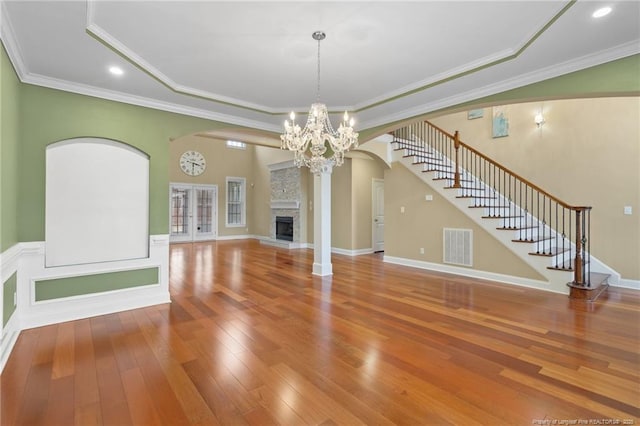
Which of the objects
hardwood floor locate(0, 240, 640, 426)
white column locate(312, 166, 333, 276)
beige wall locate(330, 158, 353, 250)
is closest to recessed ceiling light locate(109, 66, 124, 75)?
hardwood floor locate(0, 240, 640, 426)

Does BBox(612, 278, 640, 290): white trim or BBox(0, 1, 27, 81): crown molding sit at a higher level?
BBox(0, 1, 27, 81): crown molding

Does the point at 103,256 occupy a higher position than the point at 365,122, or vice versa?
the point at 365,122

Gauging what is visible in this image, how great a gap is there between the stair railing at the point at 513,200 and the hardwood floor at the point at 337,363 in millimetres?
918

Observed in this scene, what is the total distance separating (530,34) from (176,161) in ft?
35.7

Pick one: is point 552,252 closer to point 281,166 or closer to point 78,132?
point 78,132

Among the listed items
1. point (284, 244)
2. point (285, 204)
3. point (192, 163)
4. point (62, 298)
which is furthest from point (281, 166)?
point (62, 298)

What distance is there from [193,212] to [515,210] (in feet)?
33.5

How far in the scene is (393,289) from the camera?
189 inches

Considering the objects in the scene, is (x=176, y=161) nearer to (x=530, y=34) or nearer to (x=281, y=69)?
(x=281, y=69)

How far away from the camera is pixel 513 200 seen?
614cm

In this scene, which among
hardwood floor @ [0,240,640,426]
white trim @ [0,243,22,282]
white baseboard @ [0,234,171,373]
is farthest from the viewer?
white baseboard @ [0,234,171,373]

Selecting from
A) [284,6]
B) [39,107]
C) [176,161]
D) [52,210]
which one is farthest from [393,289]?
[176,161]

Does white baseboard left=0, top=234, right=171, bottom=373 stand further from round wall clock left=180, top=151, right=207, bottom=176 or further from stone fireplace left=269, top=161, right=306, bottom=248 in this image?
round wall clock left=180, top=151, right=207, bottom=176

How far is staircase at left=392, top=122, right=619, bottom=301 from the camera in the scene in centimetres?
456
